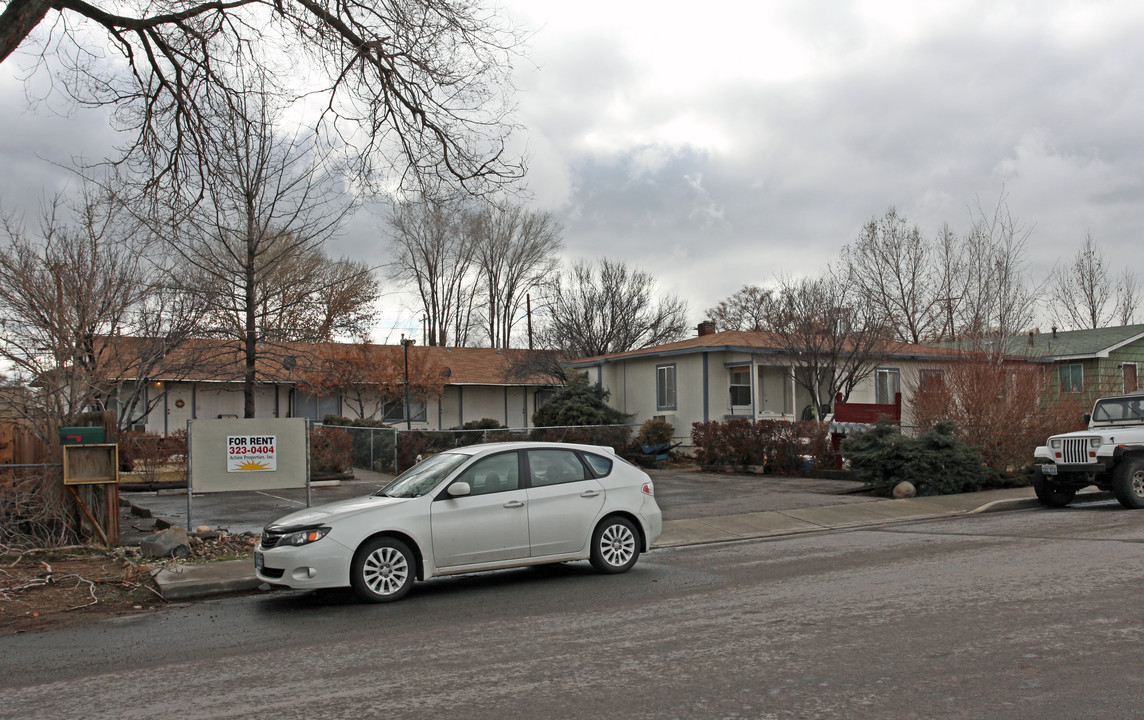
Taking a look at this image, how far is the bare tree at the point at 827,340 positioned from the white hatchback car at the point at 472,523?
1646 cm

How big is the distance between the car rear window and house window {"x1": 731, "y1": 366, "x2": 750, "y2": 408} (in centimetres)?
1917

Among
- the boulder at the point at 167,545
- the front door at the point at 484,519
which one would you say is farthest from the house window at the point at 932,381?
the boulder at the point at 167,545

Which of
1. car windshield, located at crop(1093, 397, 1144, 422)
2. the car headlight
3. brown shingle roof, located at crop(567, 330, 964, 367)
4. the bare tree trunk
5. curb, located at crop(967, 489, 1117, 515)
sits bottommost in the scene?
curb, located at crop(967, 489, 1117, 515)

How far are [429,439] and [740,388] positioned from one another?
10636mm

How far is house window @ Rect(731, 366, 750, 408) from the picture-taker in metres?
28.8

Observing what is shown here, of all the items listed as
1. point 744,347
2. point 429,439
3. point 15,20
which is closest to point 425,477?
point 15,20

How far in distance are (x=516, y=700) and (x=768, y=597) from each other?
368 cm

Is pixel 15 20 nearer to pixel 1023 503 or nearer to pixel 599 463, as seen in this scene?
pixel 599 463

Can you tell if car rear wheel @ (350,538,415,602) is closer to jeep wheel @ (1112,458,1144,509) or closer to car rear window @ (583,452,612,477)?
car rear window @ (583,452,612,477)

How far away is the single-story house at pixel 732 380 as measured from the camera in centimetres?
2780

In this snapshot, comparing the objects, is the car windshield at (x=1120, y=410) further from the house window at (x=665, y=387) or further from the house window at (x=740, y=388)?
the house window at (x=665, y=387)

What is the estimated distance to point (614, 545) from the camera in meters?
9.95

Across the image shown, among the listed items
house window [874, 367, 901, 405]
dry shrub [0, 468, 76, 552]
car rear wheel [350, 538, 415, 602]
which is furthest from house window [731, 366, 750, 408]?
car rear wheel [350, 538, 415, 602]

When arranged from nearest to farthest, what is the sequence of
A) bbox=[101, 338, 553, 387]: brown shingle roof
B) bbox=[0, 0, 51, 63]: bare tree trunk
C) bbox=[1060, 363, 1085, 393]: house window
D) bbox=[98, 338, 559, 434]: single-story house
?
bbox=[0, 0, 51, 63]: bare tree trunk, bbox=[101, 338, 553, 387]: brown shingle roof, bbox=[1060, 363, 1085, 393]: house window, bbox=[98, 338, 559, 434]: single-story house
